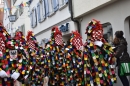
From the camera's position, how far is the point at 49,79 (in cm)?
877

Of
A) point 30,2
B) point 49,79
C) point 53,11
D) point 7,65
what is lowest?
point 49,79

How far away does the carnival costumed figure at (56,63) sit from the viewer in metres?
8.66

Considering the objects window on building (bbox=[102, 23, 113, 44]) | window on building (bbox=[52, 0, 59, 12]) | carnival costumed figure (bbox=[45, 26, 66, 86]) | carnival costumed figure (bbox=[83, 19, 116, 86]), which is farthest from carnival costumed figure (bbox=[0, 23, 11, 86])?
window on building (bbox=[52, 0, 59, 12])

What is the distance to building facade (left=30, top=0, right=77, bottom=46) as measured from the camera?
14017mm

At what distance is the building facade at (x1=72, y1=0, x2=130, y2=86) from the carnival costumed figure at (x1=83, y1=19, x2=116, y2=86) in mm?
2595

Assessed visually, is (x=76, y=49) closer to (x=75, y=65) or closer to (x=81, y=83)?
(x=75, y=65)

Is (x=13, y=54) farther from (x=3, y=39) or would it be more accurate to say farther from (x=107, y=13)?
(x=107, y=13)

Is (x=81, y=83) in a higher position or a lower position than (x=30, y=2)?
lower

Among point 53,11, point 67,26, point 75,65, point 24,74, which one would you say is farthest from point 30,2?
point 24,74

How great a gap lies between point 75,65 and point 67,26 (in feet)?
20.3

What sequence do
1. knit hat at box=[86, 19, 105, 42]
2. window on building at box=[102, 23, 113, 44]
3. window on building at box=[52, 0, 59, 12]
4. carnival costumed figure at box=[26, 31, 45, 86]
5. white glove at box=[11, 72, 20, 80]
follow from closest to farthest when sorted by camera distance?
white glove at box=[11, 72, 20, 80] → knit hat at box=[86, 19, 105, 42] → carnival costumed figure at box=[26, 31, 45, 86] → window on building at box=[102, 23, 113, 44] → window on building at box=[52, 0, 59, 12]

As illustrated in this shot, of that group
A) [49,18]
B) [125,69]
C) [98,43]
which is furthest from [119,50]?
[49,18]

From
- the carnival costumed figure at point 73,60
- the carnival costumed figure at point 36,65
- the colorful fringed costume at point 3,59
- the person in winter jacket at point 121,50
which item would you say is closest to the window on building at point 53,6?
the carnival costumed figure at point 36,65

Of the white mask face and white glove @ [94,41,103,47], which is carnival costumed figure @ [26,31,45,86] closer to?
the white mask face
